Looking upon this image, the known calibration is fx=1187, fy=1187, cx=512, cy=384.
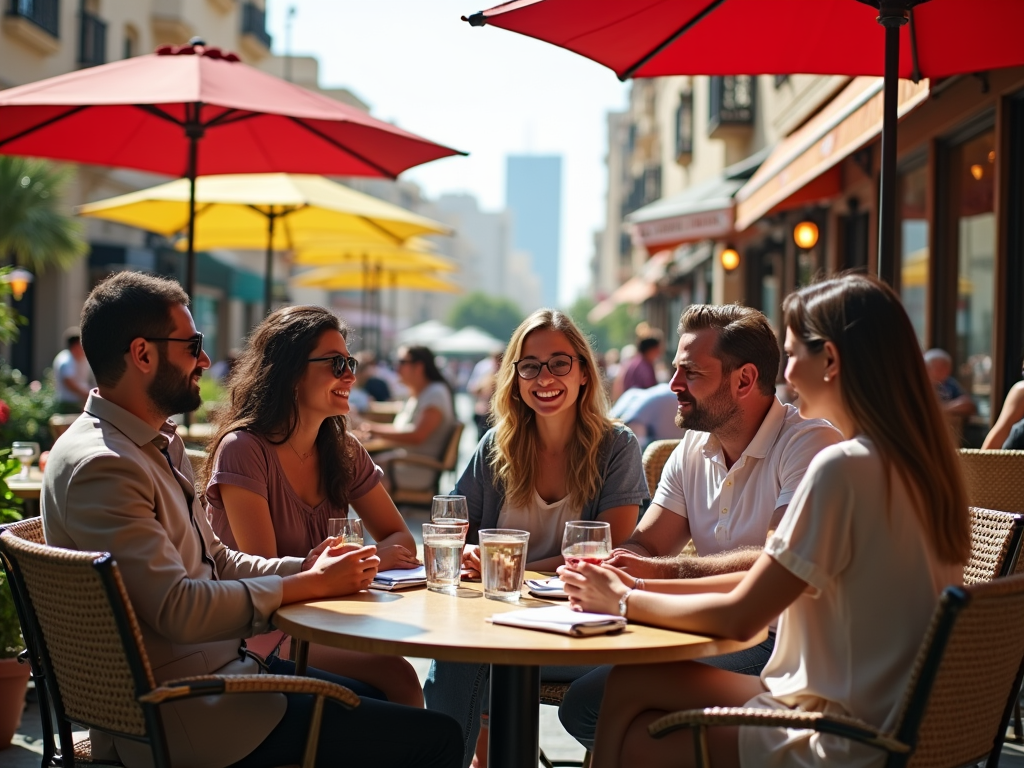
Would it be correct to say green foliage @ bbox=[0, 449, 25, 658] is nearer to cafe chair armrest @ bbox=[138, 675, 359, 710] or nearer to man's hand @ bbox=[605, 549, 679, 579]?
cafe chair armrest @ bbox=[138, 675, 359, 710]

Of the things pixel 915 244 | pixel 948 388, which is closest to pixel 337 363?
pixel 948 388

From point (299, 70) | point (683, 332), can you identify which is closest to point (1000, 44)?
point (683, 332)

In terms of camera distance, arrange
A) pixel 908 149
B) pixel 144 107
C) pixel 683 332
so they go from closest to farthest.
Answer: pixel 683 332 < pixel 144 107 < pixel 908 149

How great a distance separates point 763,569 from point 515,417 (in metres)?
1.63

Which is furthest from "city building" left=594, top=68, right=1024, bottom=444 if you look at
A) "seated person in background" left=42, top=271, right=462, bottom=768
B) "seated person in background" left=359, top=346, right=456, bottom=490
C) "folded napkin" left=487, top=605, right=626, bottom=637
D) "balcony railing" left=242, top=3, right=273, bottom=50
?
"balcony railing" left=242, top=3, right=273, bottom=50

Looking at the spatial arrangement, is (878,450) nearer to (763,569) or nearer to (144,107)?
(763,569)

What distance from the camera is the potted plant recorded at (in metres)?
4.44

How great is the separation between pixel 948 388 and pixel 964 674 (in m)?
A: 6.30

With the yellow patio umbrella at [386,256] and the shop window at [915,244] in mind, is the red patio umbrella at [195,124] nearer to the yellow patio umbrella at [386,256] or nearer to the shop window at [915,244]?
the shop window at [915,244]

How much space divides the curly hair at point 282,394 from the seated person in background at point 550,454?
504 millimetres

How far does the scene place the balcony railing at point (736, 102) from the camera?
671 inches

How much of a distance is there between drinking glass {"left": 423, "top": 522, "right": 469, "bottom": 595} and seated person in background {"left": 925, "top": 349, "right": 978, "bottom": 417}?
5.67 metres

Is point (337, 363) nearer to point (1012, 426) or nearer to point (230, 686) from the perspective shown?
point (230, 686)

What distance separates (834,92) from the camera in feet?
37.2
